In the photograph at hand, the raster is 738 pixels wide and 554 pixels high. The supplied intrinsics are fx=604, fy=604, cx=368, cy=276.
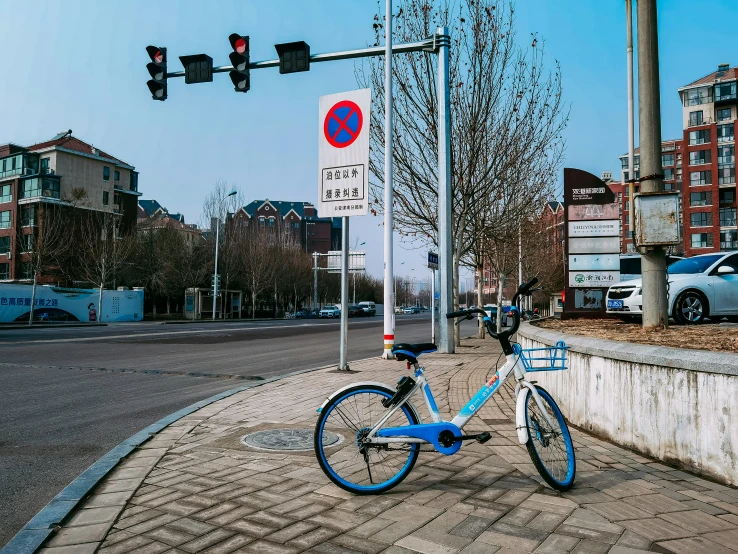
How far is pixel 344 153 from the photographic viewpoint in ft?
33.1

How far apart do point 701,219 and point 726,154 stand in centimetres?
734

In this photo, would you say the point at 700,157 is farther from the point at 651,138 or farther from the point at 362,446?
the point at 362,446

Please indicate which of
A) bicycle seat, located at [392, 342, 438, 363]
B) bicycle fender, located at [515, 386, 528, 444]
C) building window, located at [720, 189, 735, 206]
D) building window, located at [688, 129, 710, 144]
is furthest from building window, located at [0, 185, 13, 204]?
building window, located at [720, 189, 735, 206]

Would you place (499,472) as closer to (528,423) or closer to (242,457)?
(528,423)

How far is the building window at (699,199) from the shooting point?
6581 centimetres

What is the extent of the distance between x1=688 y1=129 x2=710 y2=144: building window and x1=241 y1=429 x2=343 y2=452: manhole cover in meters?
→ 73.1

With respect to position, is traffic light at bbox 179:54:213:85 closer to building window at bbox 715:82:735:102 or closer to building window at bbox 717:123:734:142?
building window at bbox 717:123:734:142

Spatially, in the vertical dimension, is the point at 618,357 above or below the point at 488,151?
below

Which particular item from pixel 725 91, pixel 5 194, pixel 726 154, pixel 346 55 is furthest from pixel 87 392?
pixel 725 91

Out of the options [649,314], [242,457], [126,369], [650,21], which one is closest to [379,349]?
[126,369]

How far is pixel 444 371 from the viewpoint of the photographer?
10.4 m

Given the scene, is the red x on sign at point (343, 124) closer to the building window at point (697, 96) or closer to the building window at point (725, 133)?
the building window at point (725, 133)

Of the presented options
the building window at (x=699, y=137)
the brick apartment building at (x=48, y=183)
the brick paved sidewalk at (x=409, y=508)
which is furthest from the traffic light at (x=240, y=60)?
the building window at (x=699, y=137)

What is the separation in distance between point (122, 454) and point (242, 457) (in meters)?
0.96
